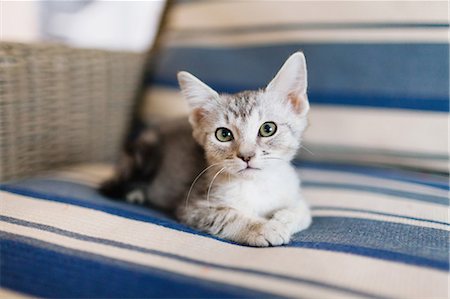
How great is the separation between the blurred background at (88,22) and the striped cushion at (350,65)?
52 cm

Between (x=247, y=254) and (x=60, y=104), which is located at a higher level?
(x=60, y=104)

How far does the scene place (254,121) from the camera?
3.28 feet

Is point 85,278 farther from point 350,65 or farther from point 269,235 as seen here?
point 350,65

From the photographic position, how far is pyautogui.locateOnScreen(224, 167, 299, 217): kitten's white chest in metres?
1.05

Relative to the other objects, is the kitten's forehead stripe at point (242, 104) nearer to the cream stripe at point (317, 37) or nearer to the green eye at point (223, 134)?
the green eye at point (223, 134)

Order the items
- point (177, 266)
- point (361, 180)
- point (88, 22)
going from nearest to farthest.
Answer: point (177, 266) → point (361, 180) → point (88, 22)

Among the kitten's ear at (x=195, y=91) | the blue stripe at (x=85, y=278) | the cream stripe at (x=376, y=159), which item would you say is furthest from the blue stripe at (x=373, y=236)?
the cream stripe at (x=376, y=159)

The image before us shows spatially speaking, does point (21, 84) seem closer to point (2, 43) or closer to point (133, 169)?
point (2, 43)

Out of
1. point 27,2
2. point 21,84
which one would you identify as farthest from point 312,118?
point 27,2

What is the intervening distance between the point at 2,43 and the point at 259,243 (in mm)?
943

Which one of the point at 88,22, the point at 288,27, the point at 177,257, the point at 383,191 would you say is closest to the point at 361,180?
the point at 383,191

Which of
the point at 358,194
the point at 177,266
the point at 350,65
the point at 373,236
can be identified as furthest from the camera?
the point at 350,65

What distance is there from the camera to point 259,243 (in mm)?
882

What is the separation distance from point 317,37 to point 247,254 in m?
0.89
